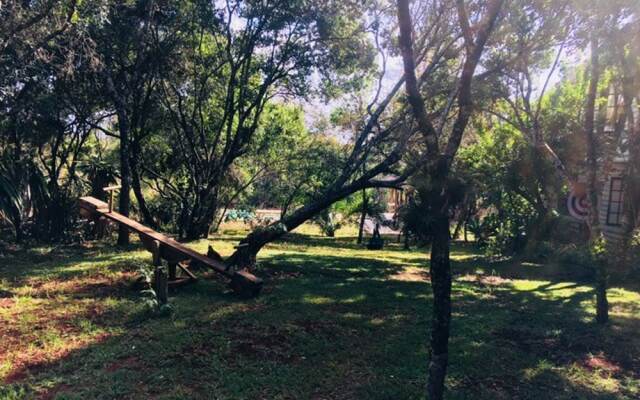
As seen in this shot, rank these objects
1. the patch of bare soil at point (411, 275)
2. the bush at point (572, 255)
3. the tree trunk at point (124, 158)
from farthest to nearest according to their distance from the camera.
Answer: the bush at point (572, 255)
the tree trunk at point (124, 158)
the patch of bare soil at point (411, 275)

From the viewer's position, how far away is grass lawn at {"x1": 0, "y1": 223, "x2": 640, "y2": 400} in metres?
4.46

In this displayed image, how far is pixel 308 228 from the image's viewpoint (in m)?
28.8

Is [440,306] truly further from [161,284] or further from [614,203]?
[614,203]

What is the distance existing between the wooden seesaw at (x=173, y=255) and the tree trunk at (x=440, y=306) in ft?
14.1

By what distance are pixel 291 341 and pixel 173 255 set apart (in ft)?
8.95

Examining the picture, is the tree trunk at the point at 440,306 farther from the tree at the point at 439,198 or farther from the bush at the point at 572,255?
the bush at the point at 572,255

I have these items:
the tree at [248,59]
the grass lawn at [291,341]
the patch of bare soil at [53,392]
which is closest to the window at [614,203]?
the grass lawn at [291,341]

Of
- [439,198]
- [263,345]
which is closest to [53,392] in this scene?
[263,345]

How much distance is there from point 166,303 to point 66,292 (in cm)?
216

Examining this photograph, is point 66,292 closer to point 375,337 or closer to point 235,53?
point 375,337

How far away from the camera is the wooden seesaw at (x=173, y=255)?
724 centimetres

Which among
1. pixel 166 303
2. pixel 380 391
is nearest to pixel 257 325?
pixel 166 303

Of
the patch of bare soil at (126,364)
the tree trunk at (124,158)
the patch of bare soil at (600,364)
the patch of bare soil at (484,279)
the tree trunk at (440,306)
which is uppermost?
the tree trunk at (124,158)

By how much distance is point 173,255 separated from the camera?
289 inches
